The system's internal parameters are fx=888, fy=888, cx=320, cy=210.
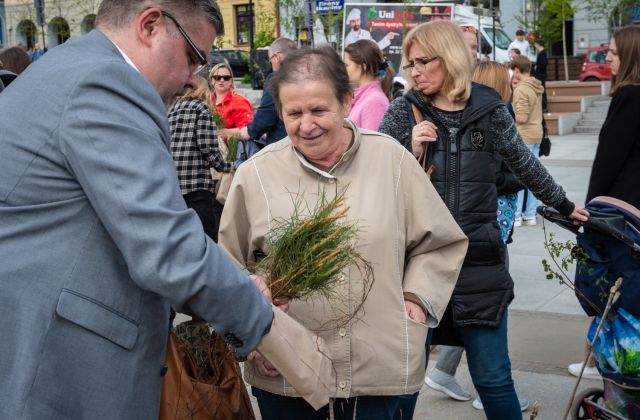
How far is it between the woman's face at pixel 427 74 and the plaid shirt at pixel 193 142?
280 centimetres

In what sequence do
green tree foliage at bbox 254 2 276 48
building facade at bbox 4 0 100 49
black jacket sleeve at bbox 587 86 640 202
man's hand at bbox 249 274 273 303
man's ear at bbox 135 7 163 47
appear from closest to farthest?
1. man's ear at bbox 135 7 163 47
2. man's hand at bbox 249 274 273 303
3. black jacket sleeve at bbox 587 86 640 202
4. green tree foliage at bbox 254 2 276 48
5. building facade at bbox 4 0 100 49

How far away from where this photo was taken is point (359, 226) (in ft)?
9.52

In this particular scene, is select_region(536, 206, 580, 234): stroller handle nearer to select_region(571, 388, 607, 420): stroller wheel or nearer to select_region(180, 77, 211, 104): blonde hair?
select_region(571, 388, 607, 420): stroller wheel

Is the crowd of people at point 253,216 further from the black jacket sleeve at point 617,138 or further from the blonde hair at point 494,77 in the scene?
the blonde hair at point 494,77

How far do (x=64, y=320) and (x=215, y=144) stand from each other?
183 inches

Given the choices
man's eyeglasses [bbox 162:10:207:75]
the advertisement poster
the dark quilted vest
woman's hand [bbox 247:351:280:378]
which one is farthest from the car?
man's eyeglasses [bbox 162:10:207:75]

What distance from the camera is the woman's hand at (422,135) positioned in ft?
12.8

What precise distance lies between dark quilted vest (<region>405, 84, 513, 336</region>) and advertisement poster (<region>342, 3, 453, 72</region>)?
15.2m

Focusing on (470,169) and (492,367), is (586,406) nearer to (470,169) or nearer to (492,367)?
(492,367)

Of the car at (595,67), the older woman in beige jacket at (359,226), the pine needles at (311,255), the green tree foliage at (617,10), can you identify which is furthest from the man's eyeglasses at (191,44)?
the green tree foliage at (617,10)

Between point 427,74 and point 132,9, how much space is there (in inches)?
83.1

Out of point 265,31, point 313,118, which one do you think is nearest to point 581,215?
point 313,118

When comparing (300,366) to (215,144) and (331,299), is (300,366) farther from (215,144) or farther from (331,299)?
(215,144)

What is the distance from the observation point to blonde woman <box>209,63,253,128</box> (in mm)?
8641
